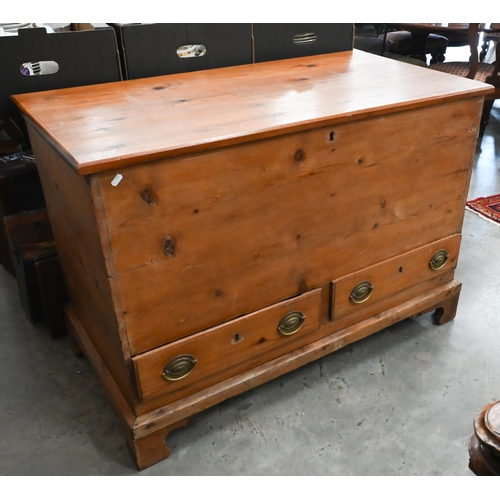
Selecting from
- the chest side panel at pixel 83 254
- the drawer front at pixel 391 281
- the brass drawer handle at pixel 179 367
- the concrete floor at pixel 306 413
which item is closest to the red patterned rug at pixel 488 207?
the concrete floor at pixel 306 413

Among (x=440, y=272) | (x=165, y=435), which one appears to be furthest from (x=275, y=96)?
(x=165, y=435)

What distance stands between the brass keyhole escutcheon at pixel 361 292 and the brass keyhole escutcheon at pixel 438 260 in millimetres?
222

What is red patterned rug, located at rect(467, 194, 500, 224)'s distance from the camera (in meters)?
2.29

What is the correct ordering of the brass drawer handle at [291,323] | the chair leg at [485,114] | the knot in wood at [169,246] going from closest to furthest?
the knot in wood at [169,246]
the brass drawer handle at [291,323]
the chair leg at [485,114]

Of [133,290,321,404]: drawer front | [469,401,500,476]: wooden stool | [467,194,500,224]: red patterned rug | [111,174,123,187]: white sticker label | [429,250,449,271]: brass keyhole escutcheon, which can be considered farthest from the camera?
[467,194,500,224]: red patterned rug

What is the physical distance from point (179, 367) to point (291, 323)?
0.30 metres

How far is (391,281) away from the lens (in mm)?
1493

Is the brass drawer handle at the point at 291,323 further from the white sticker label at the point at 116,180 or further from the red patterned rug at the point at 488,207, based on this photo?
the red patterned rug at the point at 488,207

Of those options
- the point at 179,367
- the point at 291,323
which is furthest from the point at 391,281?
the point at 179,367

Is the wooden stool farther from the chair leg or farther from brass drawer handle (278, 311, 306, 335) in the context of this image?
the chair leg

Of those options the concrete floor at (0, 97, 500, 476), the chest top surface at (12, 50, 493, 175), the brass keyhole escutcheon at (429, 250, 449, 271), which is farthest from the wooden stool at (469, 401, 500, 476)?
the brass keyhole escutcheon at (429, 250, 449, 271)

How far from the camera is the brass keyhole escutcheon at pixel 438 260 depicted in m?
1.54

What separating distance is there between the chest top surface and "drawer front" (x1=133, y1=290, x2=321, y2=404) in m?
0.43

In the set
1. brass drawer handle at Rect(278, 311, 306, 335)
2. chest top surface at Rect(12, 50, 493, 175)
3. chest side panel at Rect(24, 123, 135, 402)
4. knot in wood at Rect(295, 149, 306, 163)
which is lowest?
brass drawer handle at Rect(278, 311, 306, 335)
